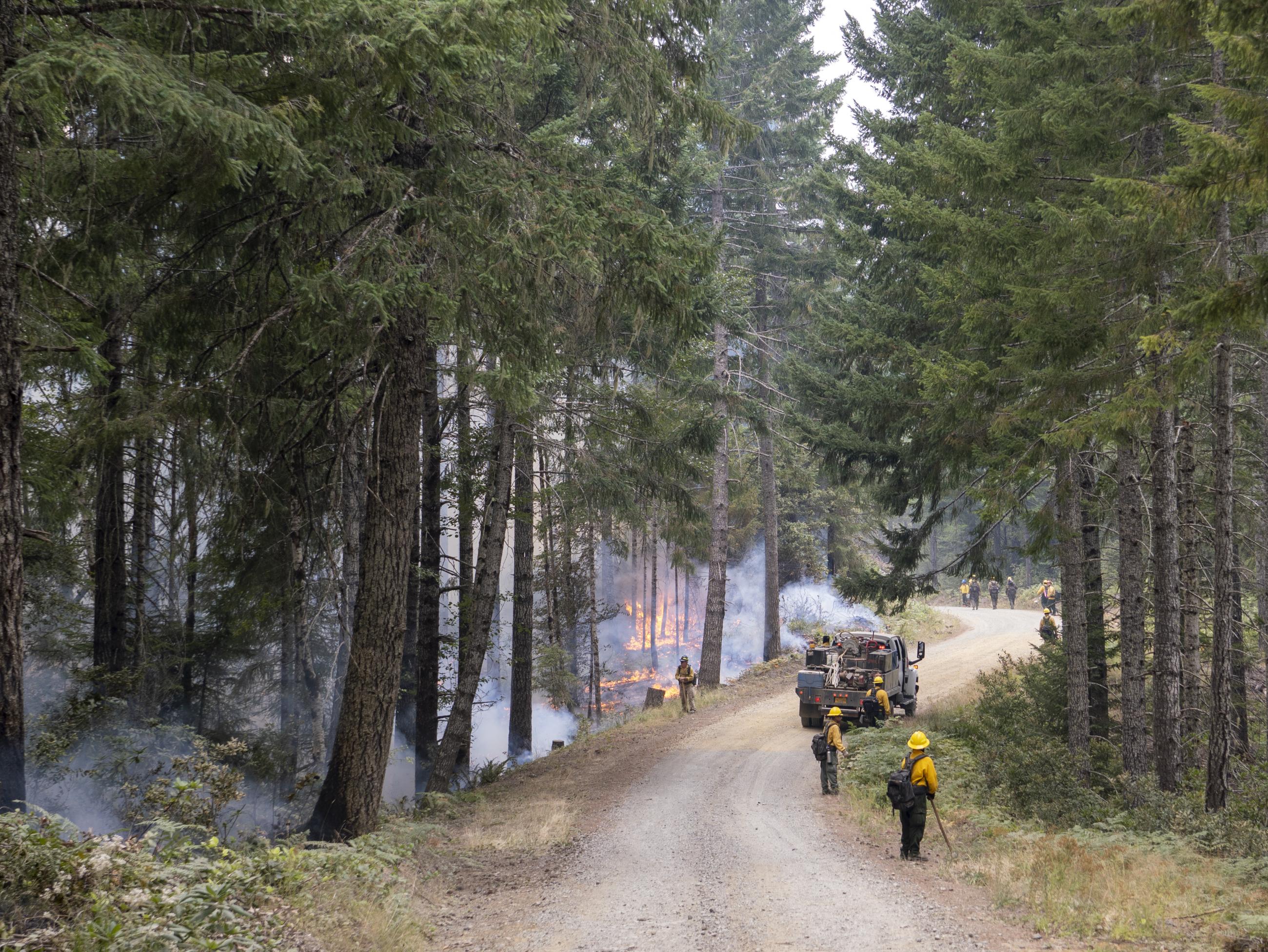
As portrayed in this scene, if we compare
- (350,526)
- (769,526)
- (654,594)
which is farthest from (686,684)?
(654,594)

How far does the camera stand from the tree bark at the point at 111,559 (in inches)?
453

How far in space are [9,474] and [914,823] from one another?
10307 millimetres

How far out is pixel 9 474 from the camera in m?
6.55

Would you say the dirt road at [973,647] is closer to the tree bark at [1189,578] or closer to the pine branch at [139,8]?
the tree bark at [1189,578]

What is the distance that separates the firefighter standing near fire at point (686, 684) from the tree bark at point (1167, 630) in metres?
11.3

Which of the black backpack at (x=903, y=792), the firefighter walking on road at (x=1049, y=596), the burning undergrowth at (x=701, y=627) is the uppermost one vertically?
the firefighter walking on road at (x=1049, y=596)

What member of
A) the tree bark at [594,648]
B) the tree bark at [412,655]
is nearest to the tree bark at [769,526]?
the tree bark at [594,648]

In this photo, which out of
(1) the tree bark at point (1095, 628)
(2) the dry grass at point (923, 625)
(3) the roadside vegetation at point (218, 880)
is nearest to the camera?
(3) the roadside vegetation at point (218, 880)

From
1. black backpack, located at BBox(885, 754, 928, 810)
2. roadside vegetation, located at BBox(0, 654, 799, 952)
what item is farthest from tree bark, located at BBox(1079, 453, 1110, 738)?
roadside vegetation, located at BBox(0, 654, 799, 952)

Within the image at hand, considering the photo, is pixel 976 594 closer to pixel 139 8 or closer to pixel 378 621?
pixel 378 621

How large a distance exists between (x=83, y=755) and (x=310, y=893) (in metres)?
6.52

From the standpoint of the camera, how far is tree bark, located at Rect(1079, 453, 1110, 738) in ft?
58.3

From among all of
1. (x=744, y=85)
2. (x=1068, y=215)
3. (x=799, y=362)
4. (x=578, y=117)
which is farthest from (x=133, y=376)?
(x=744, y=85)

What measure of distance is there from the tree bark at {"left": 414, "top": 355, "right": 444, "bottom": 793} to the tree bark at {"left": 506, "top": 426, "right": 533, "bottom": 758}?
203cm
